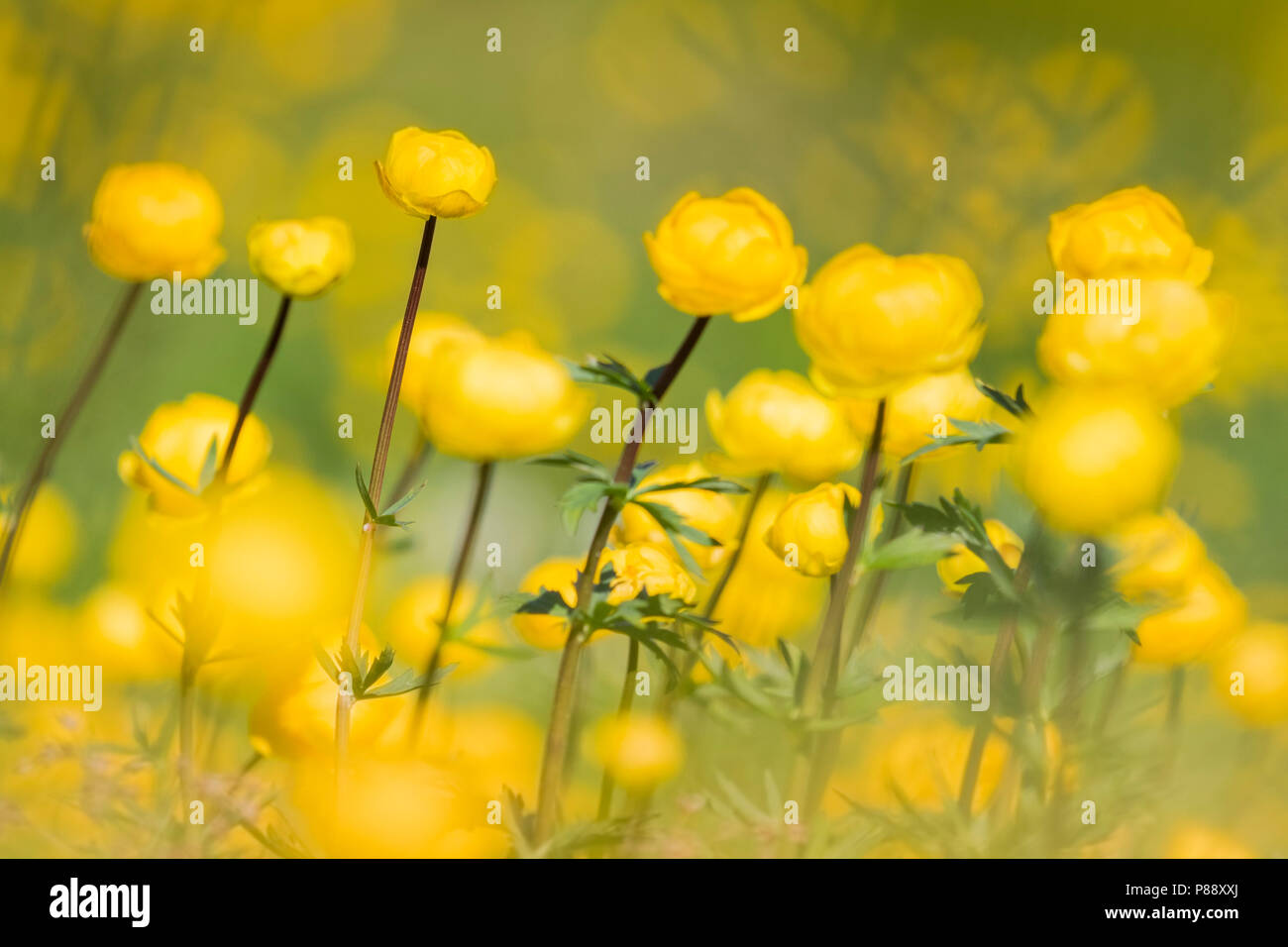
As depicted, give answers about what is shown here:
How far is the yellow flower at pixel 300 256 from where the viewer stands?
2.20 feet

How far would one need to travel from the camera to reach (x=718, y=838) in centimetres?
70

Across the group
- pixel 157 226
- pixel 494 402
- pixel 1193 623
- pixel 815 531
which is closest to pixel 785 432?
pixel 815 531

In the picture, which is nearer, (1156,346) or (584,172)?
(1156,346)

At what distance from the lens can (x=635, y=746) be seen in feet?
2.31

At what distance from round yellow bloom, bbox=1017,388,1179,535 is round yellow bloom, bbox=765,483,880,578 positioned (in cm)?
12

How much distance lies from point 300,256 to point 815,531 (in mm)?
372

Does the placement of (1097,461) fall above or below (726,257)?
below

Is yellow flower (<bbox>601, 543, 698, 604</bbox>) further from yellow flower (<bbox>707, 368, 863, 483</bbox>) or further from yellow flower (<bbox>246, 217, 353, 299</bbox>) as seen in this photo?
yellow flower (<bbox>246, 217, 353, 299</bbox>)

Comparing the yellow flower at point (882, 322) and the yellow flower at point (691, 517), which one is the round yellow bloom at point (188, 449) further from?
the yellow flower at point (882, 322)

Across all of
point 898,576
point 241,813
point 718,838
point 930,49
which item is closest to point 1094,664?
point 898,576

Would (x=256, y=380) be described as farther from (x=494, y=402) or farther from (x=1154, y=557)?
(x=1154, y=557)

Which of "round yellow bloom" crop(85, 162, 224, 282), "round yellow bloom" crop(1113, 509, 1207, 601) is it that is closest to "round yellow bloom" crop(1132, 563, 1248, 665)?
"round yellow bloom" crop(1113, 509, 1207, 601)
